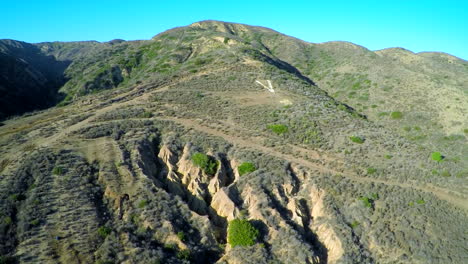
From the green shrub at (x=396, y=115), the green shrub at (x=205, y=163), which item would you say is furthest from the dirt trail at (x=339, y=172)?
the green shrub at (x=396, y=115)

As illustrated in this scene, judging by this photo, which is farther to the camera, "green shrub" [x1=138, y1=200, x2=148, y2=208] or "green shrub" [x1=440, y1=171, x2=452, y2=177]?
"green shrub" [x1=440, y1=171, x2=452, y2=177]

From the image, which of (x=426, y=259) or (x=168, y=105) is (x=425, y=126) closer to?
(x=426, y=259)

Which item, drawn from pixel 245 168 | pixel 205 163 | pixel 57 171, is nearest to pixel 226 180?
pixel 245 168

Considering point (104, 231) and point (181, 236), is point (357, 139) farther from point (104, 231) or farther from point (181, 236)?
point (104, 231)

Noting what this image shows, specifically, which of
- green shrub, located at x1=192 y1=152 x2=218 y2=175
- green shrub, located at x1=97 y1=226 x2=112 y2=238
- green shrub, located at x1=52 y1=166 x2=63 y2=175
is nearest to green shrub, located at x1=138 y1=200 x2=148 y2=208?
green shrub, located at x1=97 y1=226 x2=112 y2=238

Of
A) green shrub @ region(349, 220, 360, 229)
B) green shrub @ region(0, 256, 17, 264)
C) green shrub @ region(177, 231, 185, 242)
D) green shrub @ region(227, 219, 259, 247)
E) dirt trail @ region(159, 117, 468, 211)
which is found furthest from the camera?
dirt trail @ region(159, 117, 468, 211)

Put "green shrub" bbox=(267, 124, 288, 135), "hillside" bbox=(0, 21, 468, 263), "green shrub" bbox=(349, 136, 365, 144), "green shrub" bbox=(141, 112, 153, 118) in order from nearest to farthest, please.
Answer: "hillside" bbox=(0, 21, 468, 263), "green shrub" bbox=(349, 136, 365, 144), "green shrub" bbox=(267, 124, 288, 135), "green shrub" bbox=(141, 112, 153, 118)

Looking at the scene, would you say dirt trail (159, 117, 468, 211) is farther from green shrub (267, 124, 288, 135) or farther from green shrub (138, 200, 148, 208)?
green shrub (138, 200, 148, 208)
